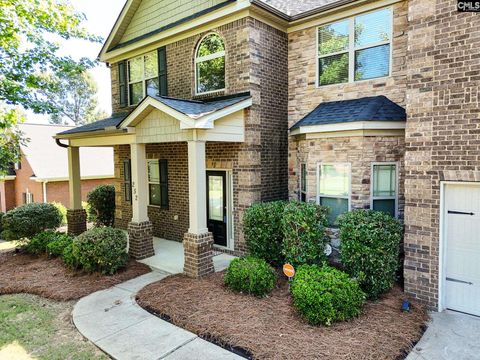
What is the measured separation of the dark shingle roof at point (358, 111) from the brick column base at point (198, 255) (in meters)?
3.49

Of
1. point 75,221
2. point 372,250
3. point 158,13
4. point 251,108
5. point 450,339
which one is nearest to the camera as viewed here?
point 450,339

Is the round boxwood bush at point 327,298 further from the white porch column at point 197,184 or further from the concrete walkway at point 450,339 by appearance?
the white porch column at point 197,184

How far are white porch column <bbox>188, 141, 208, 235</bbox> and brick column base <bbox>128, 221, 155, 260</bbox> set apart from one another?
2094 mm

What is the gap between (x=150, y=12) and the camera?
10.2m

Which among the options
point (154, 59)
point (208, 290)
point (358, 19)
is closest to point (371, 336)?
point (208, 290)

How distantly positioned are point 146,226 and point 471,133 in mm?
7385

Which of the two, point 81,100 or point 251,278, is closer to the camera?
point 251,278

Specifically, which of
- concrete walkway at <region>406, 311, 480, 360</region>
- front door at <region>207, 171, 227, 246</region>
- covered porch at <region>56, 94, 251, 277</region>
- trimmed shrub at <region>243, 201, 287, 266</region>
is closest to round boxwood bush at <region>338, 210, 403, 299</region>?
concrete walkway at <region>406, 311, 480, 360</region>

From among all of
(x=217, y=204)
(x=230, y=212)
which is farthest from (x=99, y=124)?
(x=230, y=212)

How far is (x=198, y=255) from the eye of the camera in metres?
6.93

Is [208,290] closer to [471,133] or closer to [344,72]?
[471,133]

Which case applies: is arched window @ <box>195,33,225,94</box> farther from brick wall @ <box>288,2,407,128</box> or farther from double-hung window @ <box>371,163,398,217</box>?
double-hung window @ <box>371,163,398,217</box>

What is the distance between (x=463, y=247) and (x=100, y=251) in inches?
281

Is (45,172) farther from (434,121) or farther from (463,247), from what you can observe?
(463,247)
